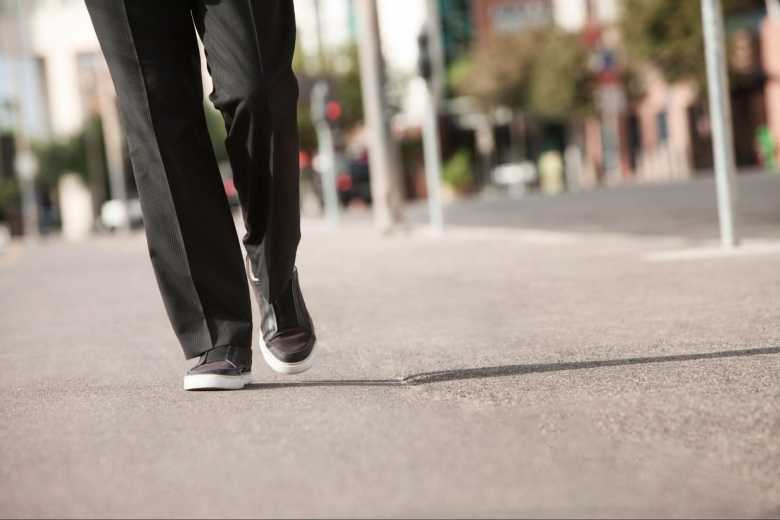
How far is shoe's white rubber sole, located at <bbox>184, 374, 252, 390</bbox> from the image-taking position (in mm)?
4023

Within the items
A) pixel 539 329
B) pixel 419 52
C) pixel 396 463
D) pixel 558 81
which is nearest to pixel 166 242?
pixel 396 463

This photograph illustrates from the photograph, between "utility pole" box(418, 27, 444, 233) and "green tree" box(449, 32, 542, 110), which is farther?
"green tree" box(449, 32, 542, 110)

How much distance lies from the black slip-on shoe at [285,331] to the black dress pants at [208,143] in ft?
0.15

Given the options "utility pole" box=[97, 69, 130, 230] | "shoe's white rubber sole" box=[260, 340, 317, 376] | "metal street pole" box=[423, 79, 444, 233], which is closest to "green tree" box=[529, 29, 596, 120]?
"utility pole" box=[97, 69, 130, 230]

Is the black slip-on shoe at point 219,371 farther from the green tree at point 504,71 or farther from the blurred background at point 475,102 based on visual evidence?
the green tree at point 504,71

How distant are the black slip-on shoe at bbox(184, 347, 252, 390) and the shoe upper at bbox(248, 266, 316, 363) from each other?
10cm

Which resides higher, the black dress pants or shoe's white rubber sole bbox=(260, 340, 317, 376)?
the black dress pants

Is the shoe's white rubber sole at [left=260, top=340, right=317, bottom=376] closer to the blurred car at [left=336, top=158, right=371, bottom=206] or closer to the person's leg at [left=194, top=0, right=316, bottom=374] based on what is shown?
the person's leg at [left=194, top=0, right=316, bottom=374]

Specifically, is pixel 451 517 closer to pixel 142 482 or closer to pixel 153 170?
pixel 142 482

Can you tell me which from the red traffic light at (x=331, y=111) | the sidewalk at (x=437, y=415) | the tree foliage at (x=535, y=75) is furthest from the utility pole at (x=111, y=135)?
the sidewalk at (x=437, y=415)

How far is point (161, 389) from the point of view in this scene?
4.22 metres

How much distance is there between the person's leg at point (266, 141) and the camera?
3.89 meters

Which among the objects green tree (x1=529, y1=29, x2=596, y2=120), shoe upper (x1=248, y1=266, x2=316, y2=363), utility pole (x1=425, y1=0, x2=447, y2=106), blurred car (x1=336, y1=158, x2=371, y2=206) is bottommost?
blurred car (x1=336, y1=158, x2=371, y2=206)

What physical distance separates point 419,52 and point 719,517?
14503 mm
